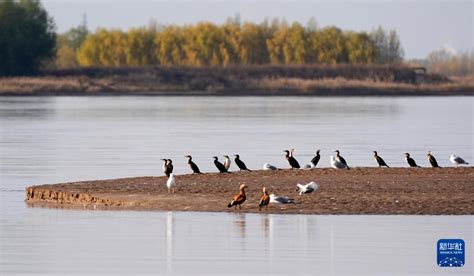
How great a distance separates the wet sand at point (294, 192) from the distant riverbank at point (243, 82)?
63413mm

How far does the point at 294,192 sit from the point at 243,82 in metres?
72.9

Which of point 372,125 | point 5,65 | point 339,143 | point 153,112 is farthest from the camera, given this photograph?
point 5,65

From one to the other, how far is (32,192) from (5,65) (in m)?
72.2

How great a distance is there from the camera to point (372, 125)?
4538 centimetres

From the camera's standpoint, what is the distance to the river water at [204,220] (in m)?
15.4

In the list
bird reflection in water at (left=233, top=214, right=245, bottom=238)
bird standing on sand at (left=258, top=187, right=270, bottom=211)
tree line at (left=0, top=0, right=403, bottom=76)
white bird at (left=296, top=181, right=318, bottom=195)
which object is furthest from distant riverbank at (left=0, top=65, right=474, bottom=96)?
bird reflection in water at (left=233, top=214, right=245, bottom=238)

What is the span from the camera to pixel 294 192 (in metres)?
21.4

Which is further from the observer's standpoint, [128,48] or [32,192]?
[128,48]

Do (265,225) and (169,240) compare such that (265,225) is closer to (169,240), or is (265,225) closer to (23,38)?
(169,240)

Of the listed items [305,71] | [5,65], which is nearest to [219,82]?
[305,71]

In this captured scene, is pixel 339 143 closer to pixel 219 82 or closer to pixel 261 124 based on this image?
pixel 261 124

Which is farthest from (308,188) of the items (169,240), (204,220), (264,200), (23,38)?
(23,38)

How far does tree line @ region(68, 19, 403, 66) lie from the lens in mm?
107625

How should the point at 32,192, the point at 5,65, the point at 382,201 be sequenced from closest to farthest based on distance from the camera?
the point at 382,201
the point at 32,192
the point at 5,65
